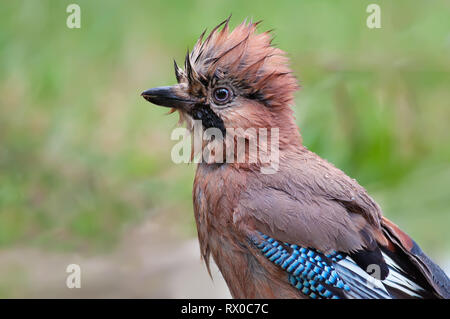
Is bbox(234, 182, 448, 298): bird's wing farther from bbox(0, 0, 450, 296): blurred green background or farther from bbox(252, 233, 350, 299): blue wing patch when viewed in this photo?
bbox(0, 0, 450, 296): blurred green background

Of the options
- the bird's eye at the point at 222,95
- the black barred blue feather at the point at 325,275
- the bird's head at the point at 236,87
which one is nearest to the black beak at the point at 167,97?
the bird's head at the point at 236,87

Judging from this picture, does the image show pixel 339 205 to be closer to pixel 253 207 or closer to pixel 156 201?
pixel 253 207

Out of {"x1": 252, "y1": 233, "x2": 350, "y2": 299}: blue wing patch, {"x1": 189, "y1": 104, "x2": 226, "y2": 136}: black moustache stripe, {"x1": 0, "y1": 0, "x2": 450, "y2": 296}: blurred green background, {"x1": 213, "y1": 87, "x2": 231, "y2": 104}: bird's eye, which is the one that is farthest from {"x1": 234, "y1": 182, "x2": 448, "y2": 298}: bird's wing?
{"x1": 0, "y1": 0, "x2": 450, "y2": 296}: blurred green background

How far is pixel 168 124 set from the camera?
703 cm

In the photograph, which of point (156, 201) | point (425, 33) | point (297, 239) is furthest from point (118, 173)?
point (297, 239)

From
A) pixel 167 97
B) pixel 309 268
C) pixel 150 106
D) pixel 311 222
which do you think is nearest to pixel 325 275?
pixel 309 268

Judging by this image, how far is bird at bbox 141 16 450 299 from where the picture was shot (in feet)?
11.9

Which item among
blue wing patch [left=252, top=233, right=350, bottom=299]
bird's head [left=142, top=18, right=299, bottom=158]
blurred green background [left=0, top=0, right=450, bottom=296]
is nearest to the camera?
blue wing patch [left=252, top=233, right=350, bottom=299]

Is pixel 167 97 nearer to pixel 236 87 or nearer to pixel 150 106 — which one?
pixel 236 87

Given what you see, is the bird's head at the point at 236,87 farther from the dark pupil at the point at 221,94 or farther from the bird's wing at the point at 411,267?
the bird's wing at the point at 411,267

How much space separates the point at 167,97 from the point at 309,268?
1157 millimetres

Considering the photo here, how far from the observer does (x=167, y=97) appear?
12.8 feet

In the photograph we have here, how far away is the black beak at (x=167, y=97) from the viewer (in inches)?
154

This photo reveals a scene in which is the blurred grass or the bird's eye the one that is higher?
the blurred grass
